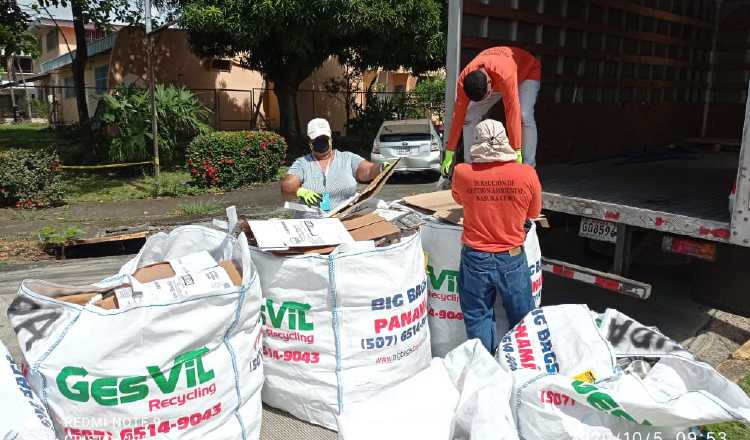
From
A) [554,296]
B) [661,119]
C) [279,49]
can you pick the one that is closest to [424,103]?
[279,49]

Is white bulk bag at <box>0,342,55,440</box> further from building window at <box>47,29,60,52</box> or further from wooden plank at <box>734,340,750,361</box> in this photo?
building window at <box>47,29,60,52</box>

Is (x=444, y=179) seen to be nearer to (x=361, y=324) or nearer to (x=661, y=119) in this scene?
(x=361, y=324)

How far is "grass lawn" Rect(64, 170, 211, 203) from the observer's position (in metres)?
11.1

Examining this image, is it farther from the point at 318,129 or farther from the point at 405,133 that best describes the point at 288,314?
the point at 405,133

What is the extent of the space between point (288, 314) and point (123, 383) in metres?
0.88

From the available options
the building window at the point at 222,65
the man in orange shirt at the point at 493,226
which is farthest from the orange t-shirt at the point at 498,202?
the building window at the point at 222,65

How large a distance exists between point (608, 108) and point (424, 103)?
14966 millimetres

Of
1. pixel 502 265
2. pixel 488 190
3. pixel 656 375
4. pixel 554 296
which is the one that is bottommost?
pixel 554 296

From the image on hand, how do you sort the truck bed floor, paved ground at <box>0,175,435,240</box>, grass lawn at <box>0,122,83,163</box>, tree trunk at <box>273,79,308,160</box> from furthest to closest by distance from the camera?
grass lawn at <box>0,122,83,163</box>
tree trunk at <box>273,79,308,160</box>
paved ground at <box>0,175,435,240</box>
the truck bed floor

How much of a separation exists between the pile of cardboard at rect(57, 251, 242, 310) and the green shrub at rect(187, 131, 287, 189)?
930 cm

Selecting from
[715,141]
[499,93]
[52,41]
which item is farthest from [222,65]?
[52,41]

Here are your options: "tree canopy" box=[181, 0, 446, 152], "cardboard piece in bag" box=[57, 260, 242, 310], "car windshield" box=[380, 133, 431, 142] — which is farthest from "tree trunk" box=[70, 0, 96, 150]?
"cardboard piece in bag" box=[57, 260, 242, 310]

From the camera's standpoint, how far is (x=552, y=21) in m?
5.88

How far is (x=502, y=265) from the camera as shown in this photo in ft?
10.7
